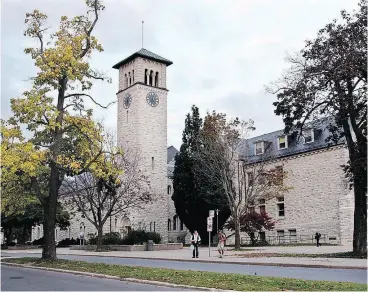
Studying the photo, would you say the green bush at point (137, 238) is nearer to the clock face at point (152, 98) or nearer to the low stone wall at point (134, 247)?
the low stone wall at point (134, 247)

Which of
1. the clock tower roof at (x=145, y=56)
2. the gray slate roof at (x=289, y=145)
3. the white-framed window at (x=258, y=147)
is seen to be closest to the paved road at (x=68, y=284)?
the gray slate roof at (x=289, y=145)

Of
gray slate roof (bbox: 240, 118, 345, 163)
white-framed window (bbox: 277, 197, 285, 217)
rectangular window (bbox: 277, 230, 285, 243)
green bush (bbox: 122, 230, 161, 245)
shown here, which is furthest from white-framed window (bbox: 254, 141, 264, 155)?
green bush (bbox: 122, 230, 161, 245)

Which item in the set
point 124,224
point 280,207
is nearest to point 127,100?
point 124,224

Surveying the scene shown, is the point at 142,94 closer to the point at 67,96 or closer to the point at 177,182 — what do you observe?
the point at 177,182

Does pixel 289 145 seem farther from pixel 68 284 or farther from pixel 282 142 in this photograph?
pixel 68 284

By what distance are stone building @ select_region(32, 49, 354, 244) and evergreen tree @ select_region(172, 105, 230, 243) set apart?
9.72ft

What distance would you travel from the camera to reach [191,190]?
4791 cm

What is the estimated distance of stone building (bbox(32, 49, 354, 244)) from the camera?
43.2m

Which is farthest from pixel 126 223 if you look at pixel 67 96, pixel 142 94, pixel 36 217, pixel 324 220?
pixel 67 96

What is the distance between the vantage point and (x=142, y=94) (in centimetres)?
5747

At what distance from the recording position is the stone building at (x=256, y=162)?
4325 cm

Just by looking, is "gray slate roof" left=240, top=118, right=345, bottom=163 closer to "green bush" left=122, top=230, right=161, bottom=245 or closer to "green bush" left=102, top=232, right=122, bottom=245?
"green bush" left=122, top=230, right=161, bottom=245

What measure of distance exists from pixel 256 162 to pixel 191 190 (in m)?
7.07

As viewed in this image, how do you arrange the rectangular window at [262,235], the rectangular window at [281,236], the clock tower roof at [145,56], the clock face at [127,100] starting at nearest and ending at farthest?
the rectangular window at [281,236] → the rectangular window at [262,235] → the clock face at [127,100] → the clock tower roof at [145,56]
